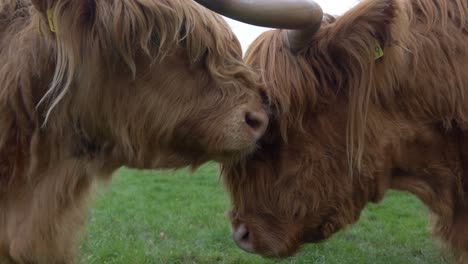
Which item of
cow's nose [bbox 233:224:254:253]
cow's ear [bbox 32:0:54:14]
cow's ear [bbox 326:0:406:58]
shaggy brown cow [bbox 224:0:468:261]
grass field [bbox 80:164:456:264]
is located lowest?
grass field [bbox 80:164:456:264]

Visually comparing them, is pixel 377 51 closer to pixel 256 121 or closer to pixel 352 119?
pixel 352 119

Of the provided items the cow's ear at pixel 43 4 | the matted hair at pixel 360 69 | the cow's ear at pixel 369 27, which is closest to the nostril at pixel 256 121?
the matted hair at pixel 360 69

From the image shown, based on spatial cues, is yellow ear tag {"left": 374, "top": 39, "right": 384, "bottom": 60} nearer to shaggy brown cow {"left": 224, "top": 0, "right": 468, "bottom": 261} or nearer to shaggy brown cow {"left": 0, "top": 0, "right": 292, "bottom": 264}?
shaggy brown cow {"left": 224, "top": 0, "right": 468, "bottom": 261}

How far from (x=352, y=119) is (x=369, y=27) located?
41cm

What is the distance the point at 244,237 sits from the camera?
3133 millimetres

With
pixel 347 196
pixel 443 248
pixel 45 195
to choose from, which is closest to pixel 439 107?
pixel 347 196

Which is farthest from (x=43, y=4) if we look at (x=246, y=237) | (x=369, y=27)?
(x=246, y=237)

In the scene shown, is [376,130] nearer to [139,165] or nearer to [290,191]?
[290,191]

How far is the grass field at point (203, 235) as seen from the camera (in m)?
5.17

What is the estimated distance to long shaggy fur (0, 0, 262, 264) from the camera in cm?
237

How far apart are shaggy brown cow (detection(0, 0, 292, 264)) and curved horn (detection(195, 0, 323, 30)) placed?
0.18 meters

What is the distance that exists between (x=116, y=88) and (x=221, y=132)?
1.42ft

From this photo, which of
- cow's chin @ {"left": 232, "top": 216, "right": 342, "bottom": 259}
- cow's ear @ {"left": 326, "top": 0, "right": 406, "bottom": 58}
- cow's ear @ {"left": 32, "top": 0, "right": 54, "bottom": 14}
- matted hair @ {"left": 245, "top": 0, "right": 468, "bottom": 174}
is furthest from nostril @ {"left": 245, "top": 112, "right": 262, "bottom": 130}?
cow's ear @ {"left": 32, "top": 0, "right": 54, "bottom": 14}

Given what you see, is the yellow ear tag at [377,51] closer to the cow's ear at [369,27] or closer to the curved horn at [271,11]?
the cow's ear at [369,27]
